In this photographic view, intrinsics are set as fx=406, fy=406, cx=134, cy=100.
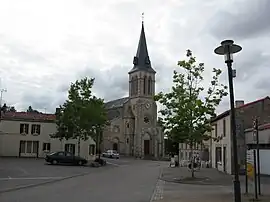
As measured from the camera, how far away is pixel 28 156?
57375 mm

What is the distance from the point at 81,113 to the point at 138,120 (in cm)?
4995

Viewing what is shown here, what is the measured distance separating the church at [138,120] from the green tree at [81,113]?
4435cm

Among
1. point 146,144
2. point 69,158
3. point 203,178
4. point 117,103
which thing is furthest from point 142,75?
point 203,178

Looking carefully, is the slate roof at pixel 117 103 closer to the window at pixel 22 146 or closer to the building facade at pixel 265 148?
the window at pixel 22 146

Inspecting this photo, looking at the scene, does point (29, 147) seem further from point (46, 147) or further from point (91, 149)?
point (91, 149)

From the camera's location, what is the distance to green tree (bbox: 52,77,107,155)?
47188 millimetres

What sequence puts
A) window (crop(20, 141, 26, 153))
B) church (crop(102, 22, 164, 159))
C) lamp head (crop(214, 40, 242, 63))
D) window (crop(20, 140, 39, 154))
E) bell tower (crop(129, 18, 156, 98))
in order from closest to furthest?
1. lamp head (crop(214, 40, 242, 63))
2. window (crop(20, 141, 26, 153))
3. window (crop(20, 140, 39, 154))
4. church (crop(102, 22, 164, 159))
5. bell tower (crop(129, 18, 156, 98))

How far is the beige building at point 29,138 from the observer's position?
186ft

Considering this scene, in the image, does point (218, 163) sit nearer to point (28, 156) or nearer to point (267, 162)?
point (267, 162)

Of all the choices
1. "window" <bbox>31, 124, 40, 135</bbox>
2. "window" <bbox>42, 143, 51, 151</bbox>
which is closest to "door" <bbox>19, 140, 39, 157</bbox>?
"window" <bbox>42, 143, 51, 151</bbox>

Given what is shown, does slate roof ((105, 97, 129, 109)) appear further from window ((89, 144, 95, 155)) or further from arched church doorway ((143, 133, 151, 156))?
window ((89, 144, 95, 155))

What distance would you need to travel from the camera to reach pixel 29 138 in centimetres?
5781

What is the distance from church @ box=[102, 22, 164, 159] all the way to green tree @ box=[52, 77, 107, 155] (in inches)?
1746

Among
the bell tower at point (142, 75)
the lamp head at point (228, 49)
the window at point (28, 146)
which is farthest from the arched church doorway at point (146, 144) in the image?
the lamp head at point (228, 49)
